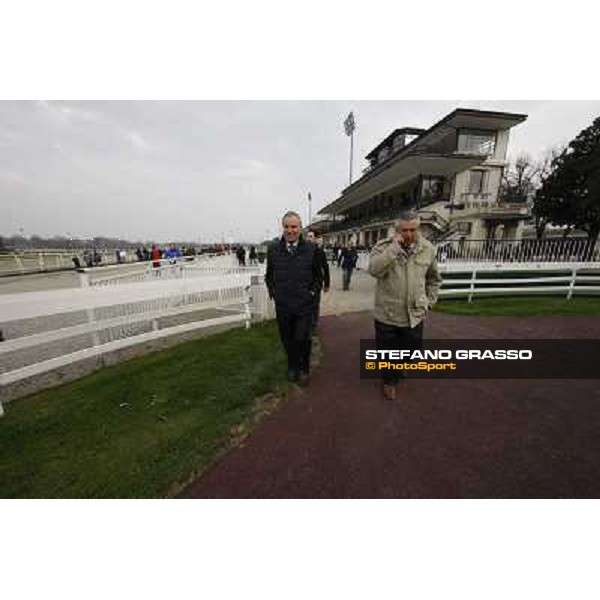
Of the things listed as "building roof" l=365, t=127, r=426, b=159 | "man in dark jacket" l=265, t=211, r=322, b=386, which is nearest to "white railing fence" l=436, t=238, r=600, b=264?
"man in dark jacket" l=265, t=211, r=322, b=386

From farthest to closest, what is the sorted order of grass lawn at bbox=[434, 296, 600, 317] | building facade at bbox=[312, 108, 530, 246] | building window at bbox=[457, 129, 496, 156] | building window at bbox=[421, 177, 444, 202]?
building window at bbox=[421, 177, 444, 202], building window at bbox=[457, 129, 496, 156], building facade at bbox=[312, 108, 530, 246], grass lawn at bbox=[434, 296, 600, 317]

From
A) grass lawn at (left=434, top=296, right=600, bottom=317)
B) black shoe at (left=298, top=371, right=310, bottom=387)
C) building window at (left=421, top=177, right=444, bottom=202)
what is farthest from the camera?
building window at (left=421, top=177, right=444, bottom=202)

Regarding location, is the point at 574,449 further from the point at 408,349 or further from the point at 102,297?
the point at 102,297

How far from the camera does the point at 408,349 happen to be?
3092 mm

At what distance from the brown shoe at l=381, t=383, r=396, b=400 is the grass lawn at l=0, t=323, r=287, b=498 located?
3.86ft

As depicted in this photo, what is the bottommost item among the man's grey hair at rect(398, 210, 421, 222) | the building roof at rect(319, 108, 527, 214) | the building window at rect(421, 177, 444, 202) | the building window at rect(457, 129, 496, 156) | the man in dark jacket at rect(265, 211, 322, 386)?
the man in dark jacket at rect(265, 211, 322, 386)

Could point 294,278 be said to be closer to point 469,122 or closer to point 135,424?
point 135,424

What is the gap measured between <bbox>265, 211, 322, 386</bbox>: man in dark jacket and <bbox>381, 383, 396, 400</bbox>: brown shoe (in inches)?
40.4

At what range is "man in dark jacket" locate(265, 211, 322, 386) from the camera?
3041mm

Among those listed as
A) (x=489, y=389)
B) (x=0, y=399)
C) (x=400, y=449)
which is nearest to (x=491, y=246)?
(x=489, y=389)

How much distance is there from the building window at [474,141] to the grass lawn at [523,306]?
61.4 ft

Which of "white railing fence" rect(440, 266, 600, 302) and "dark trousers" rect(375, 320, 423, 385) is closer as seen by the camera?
"dark trousers" rect(375, 320, 423, 385)

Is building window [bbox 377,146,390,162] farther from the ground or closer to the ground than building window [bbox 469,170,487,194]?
farther from the ground

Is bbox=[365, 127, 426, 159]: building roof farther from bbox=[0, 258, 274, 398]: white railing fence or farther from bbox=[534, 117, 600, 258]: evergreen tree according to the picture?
bbox=[0, 258, 274, 398]: white railing fence
